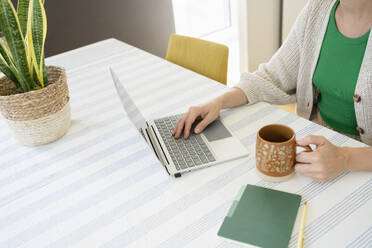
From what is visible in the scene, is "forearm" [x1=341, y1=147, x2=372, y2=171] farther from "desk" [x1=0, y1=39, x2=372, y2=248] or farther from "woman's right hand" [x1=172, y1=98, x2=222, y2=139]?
"woman's right hand" [x1=172, y1=98, x2=222, y2=139]

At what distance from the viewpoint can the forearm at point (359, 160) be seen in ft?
2.35

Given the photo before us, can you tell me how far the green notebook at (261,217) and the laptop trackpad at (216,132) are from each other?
8.0 inches

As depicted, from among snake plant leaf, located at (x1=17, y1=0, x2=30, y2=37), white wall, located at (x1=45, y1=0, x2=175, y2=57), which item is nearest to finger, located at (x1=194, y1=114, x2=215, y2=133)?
snake plant leaf, located at (x1=17, y1=0, x2=30, y2=37)

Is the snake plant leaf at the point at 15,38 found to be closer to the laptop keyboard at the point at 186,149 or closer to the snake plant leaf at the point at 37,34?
the snake plant leaf at the point at 37,34

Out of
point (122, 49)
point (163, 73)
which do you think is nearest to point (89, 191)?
point (163, 73)

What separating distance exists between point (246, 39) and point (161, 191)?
6.84ft

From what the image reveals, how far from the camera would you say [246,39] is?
2.60 m

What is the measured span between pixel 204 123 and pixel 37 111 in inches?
17.8

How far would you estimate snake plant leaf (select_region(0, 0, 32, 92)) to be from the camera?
840mm

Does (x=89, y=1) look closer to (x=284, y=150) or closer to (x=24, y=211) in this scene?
(x=24, y=211)

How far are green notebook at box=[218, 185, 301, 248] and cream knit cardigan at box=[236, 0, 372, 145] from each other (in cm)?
39

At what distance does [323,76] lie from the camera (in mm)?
1044

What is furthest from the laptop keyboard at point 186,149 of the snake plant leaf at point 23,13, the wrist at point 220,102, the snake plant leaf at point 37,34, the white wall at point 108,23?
the white wall at point 108,23

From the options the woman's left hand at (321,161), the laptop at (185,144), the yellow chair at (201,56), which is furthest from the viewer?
the yellow chair at (201,56)
